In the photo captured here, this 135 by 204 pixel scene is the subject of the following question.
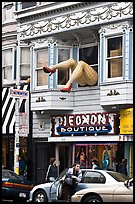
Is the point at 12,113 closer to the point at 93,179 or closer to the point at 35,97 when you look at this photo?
the point at 35,97

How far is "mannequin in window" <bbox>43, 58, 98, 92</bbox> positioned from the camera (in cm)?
2753

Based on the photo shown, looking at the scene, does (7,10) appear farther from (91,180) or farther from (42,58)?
(91,180)

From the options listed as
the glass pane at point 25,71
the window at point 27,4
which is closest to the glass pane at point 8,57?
the glass pane at point 25,71

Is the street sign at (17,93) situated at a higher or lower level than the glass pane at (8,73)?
lower

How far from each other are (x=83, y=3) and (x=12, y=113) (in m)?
7.82

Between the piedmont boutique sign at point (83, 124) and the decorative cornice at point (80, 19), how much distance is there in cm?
414

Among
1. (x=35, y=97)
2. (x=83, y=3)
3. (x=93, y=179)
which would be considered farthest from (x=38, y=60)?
(x=93, y=179)

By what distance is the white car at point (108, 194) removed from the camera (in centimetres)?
1837

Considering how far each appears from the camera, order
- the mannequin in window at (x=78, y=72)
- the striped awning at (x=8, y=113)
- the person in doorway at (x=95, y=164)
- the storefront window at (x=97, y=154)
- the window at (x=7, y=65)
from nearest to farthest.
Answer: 1. the person in doorway at (x=95, y=164)
2. the storefront window at (x=97, y=154)
3. the mannequin in window at (x=78, y=72)
4. the striped awning at (x=8, y=113)
5. the window at (x=7, y=65)

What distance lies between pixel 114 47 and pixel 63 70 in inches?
135

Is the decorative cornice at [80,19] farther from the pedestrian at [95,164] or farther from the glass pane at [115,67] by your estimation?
the pedestrian at [95,164]

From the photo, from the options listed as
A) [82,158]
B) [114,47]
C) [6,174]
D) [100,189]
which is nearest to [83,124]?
[82,158]

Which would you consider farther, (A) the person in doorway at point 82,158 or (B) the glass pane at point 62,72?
(B) the glass pane at point 62,72

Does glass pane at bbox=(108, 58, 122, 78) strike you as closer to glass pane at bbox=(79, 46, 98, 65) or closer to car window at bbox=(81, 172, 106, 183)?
glass pane at bbox=(79, 46, 98, 65)
